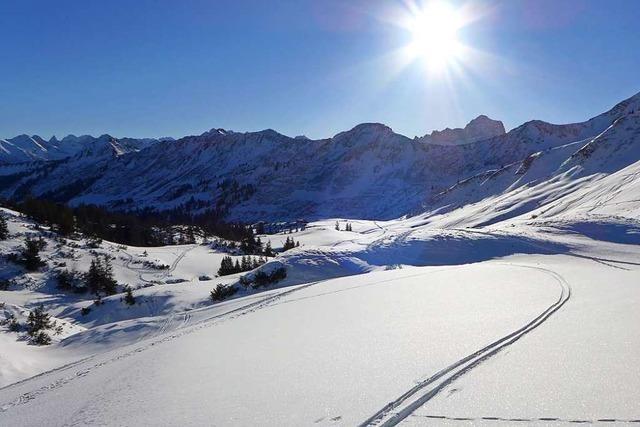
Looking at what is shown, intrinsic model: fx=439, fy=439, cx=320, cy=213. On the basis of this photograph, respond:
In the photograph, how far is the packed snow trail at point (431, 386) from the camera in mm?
4816

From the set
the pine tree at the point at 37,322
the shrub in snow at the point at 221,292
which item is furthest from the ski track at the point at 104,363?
the pine tree at the point at 37,322

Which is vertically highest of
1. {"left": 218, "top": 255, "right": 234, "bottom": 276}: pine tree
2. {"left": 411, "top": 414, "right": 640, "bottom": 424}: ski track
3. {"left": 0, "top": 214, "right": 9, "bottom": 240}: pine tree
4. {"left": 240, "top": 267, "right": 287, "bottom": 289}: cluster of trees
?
{"left": 0, "top": 214, "right": 9, "bottom": 240}: pine tree

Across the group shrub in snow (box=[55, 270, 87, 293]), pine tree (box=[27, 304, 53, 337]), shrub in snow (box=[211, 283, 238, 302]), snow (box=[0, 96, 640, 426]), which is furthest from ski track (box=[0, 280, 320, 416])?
shrub in snow (box=[55, 270, 87, 293])

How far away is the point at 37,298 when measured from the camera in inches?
1416

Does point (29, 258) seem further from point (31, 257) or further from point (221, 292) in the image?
point (221, 292)

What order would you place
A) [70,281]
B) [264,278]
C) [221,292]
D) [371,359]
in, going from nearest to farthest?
[371,359]
[221,292]
[264,278]
[70,281]

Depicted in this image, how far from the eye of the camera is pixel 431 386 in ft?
18.1

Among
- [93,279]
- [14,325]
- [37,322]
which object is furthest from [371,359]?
[93,279]

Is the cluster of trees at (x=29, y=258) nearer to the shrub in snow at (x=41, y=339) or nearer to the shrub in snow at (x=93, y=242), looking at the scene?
the shrub in snow at (x=93, y=242)

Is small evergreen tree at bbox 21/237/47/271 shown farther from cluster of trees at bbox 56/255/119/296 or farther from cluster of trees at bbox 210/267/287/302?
cluster of trees at bbox 210/267/287/302

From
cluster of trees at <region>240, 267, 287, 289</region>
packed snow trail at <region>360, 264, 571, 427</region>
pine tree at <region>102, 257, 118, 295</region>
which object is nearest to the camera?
packed snow trail at <region>360, 264, 571, 427</region>

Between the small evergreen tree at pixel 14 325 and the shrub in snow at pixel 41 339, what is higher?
the small evergreen tree at pixel 14 325

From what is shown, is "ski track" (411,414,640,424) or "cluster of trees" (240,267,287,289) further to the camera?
"cluster of trees" (240,267,287,289)

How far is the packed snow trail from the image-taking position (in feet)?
15.8
